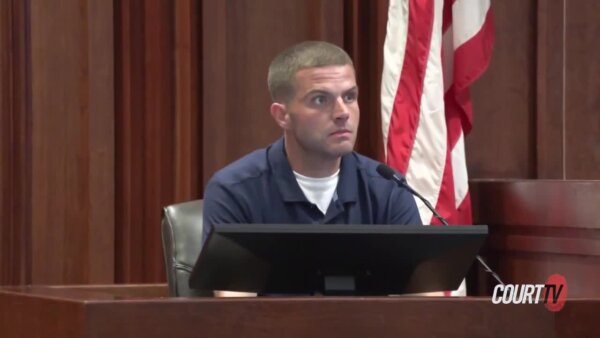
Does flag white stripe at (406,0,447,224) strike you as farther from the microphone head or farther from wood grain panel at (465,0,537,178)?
the microphone head

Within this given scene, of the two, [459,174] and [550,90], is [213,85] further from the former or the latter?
[550,90]

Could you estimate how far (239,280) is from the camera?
2.36 m

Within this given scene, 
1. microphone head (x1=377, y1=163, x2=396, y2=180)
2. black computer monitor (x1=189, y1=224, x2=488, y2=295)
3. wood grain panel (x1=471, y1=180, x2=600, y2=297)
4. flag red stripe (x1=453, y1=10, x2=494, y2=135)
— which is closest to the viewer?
black computer monitor (x1=189, y1=224, x2=488, y2=295)

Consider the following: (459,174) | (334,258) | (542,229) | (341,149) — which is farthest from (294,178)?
(542,229)

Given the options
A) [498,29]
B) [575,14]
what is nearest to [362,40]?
[498,29]

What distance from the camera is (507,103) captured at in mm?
4797

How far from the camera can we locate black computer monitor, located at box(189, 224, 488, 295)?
88.4 inches

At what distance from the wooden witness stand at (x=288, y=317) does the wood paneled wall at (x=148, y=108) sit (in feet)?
5.79

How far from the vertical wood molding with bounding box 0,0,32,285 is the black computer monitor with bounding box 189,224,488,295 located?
6.03 feet

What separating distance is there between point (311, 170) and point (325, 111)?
18 cm

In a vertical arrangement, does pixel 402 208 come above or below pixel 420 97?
below

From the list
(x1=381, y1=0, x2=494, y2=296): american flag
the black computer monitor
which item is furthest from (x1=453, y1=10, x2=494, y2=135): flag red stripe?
the black computer monitor

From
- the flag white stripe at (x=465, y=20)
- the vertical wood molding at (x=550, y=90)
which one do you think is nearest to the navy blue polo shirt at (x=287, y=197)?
the flag white stripe at (x=465, y=20)

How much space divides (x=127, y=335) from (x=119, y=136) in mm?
2205
